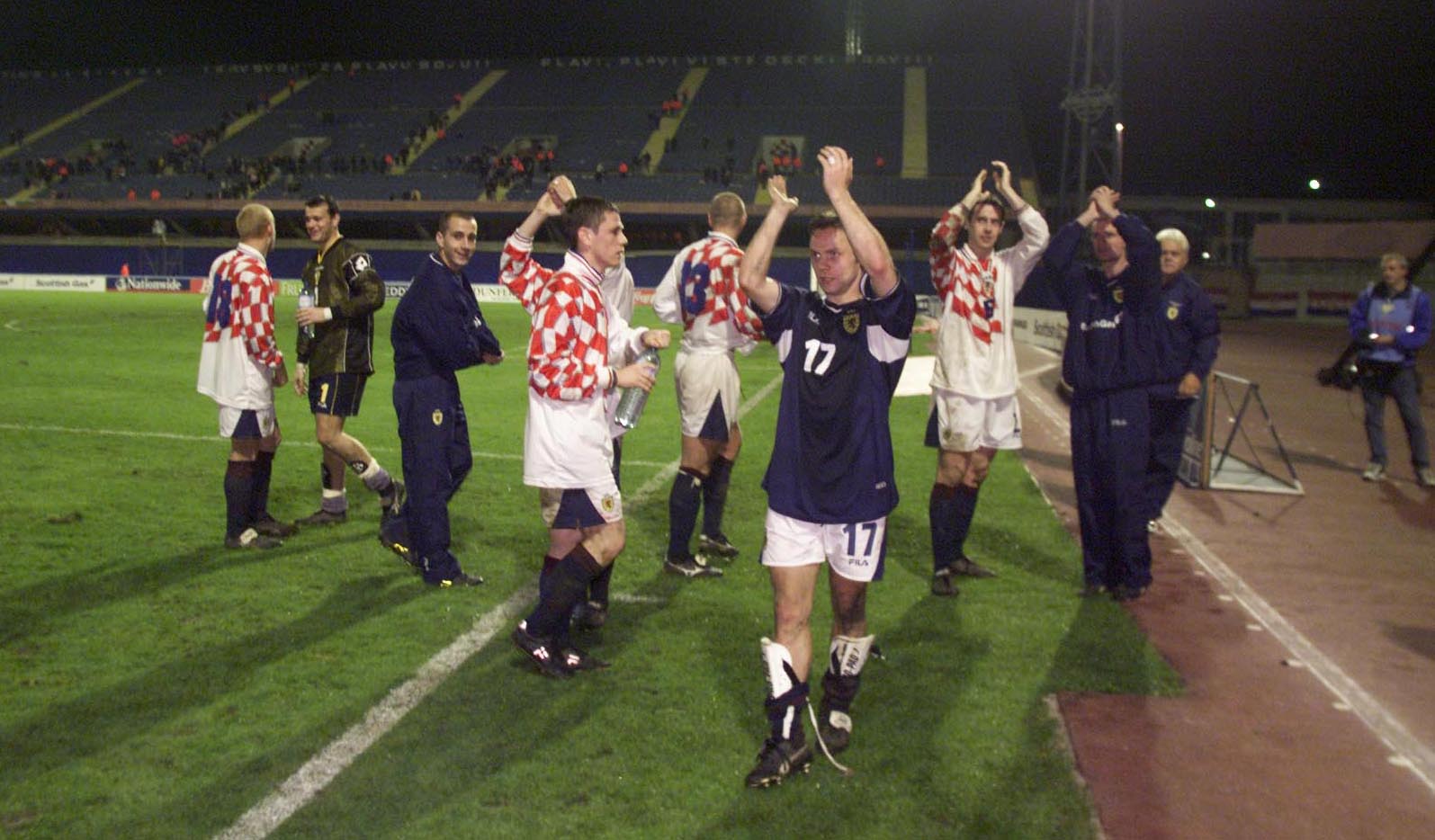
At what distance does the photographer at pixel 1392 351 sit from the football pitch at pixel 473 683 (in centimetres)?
412

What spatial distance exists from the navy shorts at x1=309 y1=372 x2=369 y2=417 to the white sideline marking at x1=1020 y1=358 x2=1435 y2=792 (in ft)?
18.0

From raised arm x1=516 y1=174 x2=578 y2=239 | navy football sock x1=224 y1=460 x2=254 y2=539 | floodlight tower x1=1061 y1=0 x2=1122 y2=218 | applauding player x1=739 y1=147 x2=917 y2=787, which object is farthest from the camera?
floodlight tower x1=1061 y1=0 x2=1122 y2=218

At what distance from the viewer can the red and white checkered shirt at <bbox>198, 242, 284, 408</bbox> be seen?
6.58 metres

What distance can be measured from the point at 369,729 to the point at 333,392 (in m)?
3.23

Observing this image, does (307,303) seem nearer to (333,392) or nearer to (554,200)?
(333,392)

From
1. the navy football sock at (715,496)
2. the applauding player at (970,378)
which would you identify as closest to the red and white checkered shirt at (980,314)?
the applauding player at (970,378)

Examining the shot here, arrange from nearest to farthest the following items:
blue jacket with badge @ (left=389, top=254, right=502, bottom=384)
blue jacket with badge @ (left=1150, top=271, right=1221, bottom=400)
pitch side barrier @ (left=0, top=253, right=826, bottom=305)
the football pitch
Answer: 1. the football pitch
2. blue jacket with badge @ (left=389, top=254, right=502, bottom=384)
3. blue jacket with badge @ (left=1150, top=271, right=1221, bottom=400)
4. pitch side barrier @ (left=0, top=253, right=826, bottom=305)

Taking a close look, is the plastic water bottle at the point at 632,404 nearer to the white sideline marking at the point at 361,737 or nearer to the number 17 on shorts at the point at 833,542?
the number 17 on shorts at the point at 833,542

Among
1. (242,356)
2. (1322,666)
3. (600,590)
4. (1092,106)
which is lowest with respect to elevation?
(1322,666)

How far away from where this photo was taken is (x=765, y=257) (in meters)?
3.72

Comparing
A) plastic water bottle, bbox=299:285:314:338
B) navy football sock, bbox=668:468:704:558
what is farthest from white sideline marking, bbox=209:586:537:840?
plastic water bottle, bbox=299:285:314:338

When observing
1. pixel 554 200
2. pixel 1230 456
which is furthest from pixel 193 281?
pixel 554 200

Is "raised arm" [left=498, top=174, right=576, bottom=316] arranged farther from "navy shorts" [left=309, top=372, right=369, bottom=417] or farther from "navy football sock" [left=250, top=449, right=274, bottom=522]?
"navy football sock" [left=250, top=449, right=274, bottom=522]

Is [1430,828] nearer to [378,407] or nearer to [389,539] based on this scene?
[389,539]
